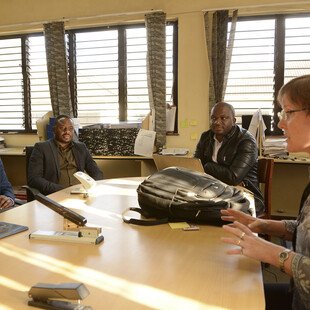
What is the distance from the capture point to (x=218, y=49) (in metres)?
4.18

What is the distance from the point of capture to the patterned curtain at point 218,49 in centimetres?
416

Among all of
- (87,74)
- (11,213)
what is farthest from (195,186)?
(87,74)

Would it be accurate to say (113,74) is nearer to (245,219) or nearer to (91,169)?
(91,169)

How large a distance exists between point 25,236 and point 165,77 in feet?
10.9

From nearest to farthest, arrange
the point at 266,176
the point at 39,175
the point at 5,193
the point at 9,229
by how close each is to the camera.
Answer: the point at 9,229 < the point at 5,193 < the point at 266,176 < the point at 39,175

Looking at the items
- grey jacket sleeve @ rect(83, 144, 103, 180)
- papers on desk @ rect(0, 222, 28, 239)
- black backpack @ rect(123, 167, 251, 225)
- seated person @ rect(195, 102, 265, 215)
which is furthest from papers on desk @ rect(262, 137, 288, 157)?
papers on desk @ rect(0, 222, 28, 239)

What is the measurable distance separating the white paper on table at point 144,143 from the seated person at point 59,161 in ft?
3.33

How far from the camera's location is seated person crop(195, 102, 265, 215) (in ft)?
8.98

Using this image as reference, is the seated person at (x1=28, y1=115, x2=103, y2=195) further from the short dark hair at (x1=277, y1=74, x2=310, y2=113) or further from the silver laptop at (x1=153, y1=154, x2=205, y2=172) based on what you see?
the short dark hair at (x1=277, y1=74, x2=310, y2=113)

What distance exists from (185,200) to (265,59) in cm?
323

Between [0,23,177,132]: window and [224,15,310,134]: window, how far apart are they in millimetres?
790

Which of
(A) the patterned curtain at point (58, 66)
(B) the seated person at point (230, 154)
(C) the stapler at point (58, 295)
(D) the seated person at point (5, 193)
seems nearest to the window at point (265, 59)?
(B) the seated person at point (230, 154)

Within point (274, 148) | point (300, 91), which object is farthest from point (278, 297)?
point (274, 148)

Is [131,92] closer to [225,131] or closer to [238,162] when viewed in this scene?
[225,131]
